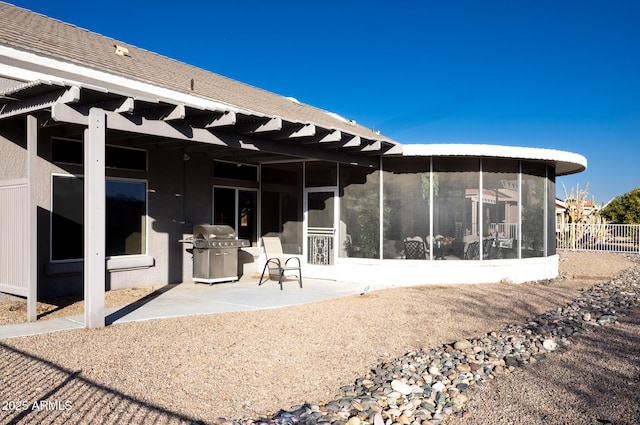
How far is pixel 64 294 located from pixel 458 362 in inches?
253

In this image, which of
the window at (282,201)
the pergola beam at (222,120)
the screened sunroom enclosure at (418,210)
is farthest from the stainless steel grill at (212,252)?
the pergola beam at (222,120)

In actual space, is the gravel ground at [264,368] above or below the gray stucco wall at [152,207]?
below

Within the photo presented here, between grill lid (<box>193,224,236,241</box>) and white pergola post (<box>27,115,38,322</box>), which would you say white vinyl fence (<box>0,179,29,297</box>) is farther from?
grill lid (<box>193,224,236,241</box>)

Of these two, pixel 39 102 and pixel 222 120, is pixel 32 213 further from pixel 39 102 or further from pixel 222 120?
pixel 222 120

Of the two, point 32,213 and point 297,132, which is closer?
point 32,213

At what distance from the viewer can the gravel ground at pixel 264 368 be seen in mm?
3967

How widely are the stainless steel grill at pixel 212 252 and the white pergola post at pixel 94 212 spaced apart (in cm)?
371

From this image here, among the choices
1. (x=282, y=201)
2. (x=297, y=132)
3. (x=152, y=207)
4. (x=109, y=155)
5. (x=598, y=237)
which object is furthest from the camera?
(x=598, y=237)

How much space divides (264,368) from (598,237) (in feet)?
81.4

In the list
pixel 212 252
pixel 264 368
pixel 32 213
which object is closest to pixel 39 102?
pixel 32 213

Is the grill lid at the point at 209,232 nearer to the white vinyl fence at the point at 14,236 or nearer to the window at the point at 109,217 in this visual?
the window at the point at 109,217

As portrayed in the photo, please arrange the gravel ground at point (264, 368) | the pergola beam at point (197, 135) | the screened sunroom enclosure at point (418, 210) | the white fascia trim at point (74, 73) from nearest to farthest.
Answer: the gravel ground at point (264, 368) < the pergola beam at point (197, 135) < the white fascia trim at point (74, 73) < the screened sunroom enclosure at point (418, 210)

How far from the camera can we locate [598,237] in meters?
24.9

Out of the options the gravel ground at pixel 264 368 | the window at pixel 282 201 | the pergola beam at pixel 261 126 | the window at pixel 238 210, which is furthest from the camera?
the window at pixel 282 201
